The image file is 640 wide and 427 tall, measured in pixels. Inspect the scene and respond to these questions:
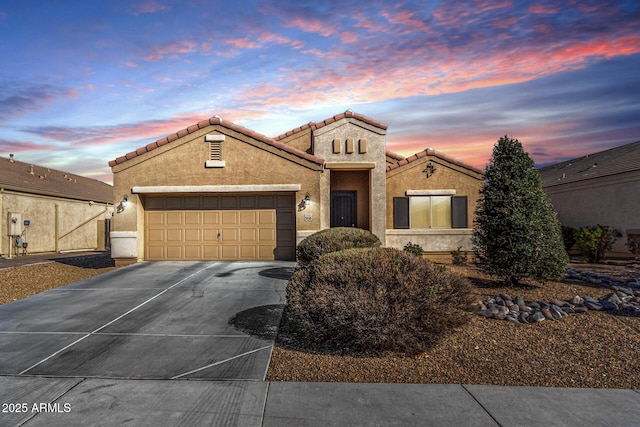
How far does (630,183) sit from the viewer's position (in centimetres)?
1747

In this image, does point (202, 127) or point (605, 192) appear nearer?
point (202, 127)

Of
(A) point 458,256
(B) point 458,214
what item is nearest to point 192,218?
(A) point 458,256

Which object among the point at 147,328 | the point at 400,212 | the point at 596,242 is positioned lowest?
the point at 147,328

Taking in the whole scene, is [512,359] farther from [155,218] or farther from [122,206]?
[122,206]

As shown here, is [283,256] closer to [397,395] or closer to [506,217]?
[506,217]

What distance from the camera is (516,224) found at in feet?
30.7

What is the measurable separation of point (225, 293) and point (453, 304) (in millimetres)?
5492

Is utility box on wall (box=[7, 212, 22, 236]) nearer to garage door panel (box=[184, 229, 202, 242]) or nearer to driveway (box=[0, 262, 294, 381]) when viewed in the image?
garage door panel (box=[184, 229, 202, 242])

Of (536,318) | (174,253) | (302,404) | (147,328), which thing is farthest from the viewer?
(174,253)

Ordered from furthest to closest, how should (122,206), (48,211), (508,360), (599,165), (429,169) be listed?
(48,211), (599,165), (429,169), (122,206), (508,360)

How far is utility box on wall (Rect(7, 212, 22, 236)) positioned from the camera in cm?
2017

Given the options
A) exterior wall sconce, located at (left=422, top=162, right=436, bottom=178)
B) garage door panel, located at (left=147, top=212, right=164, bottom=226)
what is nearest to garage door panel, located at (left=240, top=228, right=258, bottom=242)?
garage door panel, located at (left=147, top=212, right=164, bottom=226)

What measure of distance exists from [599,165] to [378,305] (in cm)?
2102

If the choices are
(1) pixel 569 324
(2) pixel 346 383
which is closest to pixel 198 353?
(2) pixel 346 383
